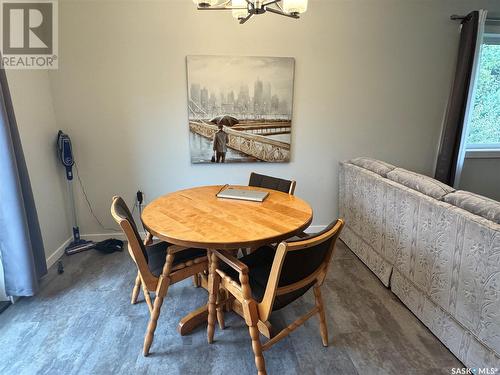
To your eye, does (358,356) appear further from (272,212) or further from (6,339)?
(6,339)

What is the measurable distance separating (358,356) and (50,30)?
11.3ft

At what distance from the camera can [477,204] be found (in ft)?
5.08

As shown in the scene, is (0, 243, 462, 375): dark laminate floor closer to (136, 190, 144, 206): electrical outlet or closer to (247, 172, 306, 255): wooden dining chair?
(247, 172, 306, 255): wooden dining chair

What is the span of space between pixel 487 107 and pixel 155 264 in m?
3.99

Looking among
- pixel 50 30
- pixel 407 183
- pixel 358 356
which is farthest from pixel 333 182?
pixel 50 30

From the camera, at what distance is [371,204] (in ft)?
8.09

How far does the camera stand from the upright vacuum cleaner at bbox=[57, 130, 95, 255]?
2674mm

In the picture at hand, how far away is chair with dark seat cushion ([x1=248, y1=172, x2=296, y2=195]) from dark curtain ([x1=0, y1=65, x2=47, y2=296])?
1.65 meters

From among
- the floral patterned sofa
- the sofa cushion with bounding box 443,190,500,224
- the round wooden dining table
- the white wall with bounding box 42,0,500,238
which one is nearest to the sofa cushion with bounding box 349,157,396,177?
the floral patterned sofa

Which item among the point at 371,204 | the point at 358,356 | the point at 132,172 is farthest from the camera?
the point at 132,172

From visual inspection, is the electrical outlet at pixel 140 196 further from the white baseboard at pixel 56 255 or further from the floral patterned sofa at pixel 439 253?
the floral patterned sofa at pixel 439 253

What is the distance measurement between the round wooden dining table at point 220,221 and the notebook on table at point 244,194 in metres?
0.03

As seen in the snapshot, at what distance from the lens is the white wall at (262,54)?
8.83 feet

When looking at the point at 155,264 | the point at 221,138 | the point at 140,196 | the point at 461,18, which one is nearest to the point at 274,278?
the point at 155,264
